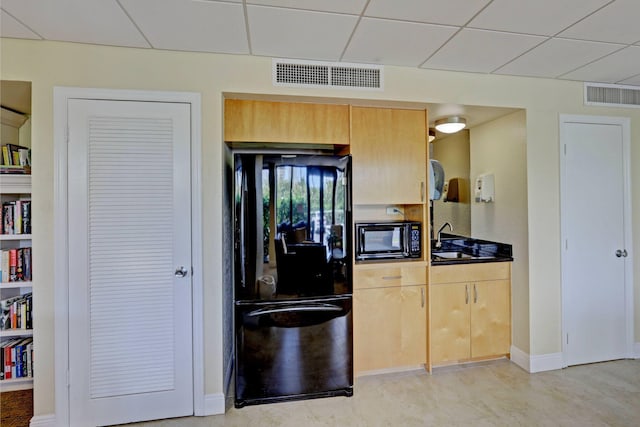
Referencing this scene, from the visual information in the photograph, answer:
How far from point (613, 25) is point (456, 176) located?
1.88 metres

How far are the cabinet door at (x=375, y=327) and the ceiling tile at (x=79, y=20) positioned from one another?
236 centimetres

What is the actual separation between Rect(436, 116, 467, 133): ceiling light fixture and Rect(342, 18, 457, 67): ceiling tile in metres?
0.78

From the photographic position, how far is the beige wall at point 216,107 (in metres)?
2.16

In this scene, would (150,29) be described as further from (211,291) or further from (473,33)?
(473,33)

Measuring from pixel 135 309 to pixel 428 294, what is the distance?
2232mm

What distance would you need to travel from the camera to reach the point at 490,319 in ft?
9.81

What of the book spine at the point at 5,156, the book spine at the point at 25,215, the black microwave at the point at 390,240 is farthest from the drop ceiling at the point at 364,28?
the black microwave at the point at 390,240

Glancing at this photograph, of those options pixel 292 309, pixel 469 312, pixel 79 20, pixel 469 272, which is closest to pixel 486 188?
pixel 469 272

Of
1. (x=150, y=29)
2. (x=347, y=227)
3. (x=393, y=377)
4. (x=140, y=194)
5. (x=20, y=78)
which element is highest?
(x=150, y=29)

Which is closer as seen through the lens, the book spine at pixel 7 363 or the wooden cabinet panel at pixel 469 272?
the book spine at pixel 7 363

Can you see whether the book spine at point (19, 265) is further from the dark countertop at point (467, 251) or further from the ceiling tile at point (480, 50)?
the ceiling tile at point (480, 50)

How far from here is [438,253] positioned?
3.54 metres

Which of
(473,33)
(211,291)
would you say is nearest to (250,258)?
(211,291)

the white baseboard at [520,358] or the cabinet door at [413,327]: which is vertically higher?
the cabinet door at [413,327]
